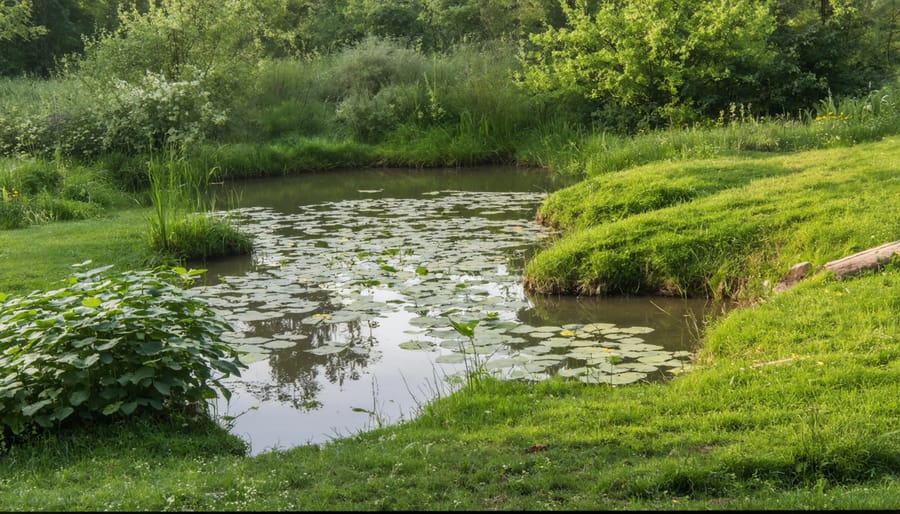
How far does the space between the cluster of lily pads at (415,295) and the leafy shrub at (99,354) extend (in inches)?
60.3

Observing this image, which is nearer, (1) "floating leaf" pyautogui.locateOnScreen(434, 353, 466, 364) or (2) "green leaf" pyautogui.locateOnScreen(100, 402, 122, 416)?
(2) "green leaf" pyautogui.locateOnScreen(100, 402, 122, 416)

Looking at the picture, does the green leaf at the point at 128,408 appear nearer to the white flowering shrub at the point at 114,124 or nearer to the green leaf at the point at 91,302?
the green leaf at the point at 91,302

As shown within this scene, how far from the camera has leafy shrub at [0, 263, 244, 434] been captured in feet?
16.3

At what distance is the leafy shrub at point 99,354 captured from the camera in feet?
16.3

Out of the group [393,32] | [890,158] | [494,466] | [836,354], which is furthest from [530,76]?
→ [494,466]

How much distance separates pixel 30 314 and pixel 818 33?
18.3m

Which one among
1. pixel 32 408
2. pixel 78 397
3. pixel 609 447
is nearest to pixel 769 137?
pixel 609 447

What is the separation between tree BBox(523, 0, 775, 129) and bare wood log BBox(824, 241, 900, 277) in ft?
35.3

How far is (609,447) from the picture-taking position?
4.38m

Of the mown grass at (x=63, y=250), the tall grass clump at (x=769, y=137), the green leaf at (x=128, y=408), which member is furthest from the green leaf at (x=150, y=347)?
the tall grass clump at (x=769, y=137)

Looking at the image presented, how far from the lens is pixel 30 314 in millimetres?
5230

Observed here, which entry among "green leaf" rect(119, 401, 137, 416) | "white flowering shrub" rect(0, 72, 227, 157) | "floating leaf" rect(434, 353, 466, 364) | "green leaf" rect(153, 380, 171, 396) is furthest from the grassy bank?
"white flowering shrub" rect(0, 72, 227, 157)

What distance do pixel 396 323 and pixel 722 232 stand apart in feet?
11.3

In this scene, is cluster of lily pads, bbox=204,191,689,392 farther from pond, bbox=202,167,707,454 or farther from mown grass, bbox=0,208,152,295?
mown grass, bbox=0,208,152,295
